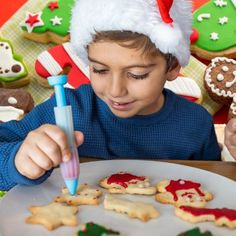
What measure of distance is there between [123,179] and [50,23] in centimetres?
151

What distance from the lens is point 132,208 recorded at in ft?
2.04

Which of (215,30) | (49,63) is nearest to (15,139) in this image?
(49,63)

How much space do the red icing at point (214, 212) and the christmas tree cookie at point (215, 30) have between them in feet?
5.21

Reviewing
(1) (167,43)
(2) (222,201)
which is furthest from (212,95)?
(2) (222,201)

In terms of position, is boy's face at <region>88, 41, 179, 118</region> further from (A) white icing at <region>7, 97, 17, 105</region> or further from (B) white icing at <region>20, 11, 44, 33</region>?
(B) white icing at <region>20, 11, 44, 33</region>

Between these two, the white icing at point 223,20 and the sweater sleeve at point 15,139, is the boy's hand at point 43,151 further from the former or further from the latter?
the white icing at point 223,20

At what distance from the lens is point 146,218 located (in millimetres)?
608

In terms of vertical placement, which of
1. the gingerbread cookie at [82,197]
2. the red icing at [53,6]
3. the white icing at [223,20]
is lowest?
the white icing at [223,20]

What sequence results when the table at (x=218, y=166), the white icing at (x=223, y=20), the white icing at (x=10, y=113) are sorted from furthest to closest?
the white icing at (x=223, y=20) → the white icing at (x=10, y=113) → the table at (x=218, y=166)

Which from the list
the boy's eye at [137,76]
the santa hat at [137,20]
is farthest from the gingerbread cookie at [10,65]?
the boy's eye at [137,76]

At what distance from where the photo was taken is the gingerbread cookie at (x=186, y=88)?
2016 millimetres

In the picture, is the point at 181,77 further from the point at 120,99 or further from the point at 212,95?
the point at 120,99

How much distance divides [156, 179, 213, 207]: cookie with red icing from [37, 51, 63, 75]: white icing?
134 centimetres

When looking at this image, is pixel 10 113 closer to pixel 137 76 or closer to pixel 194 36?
pixel 194 36
